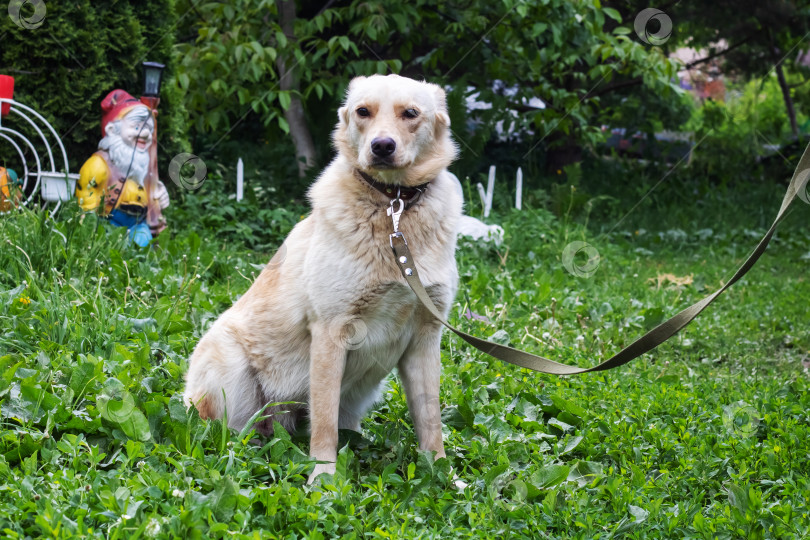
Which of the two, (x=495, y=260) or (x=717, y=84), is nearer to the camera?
(x=495, y=260)

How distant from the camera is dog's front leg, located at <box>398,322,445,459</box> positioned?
273cm

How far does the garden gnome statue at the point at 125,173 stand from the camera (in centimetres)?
538

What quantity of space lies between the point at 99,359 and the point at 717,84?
25.8 metres

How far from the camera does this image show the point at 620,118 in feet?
38.1

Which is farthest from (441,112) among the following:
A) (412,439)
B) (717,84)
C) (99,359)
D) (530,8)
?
(717,84)

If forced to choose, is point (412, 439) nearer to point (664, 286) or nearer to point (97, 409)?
point (97, 409)

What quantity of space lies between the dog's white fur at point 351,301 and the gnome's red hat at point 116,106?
331 cm

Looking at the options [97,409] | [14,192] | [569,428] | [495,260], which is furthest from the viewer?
[495,260]
